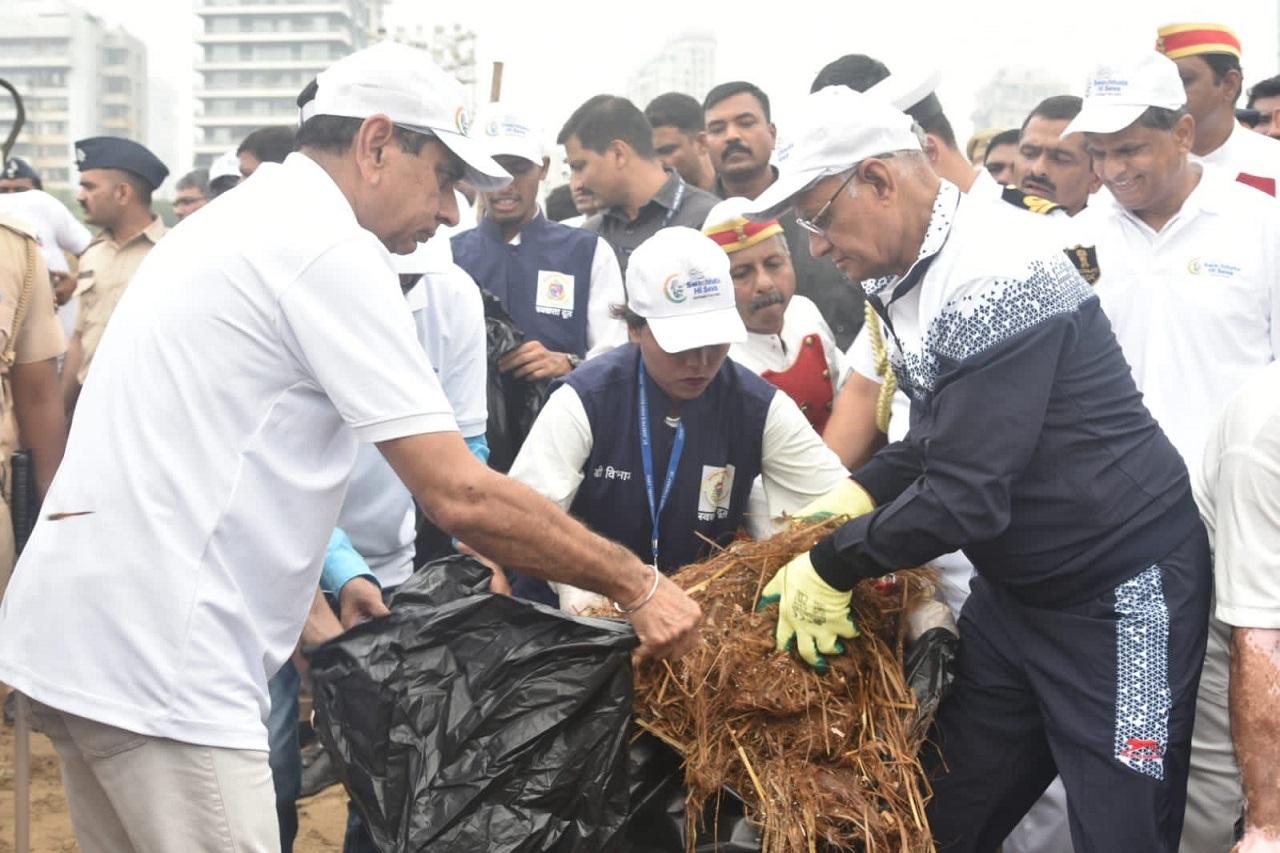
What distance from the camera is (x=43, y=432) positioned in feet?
13.1

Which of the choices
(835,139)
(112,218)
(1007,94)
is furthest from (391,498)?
(1007,94)

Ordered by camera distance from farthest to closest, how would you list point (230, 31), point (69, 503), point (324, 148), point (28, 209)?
1. point (230, 31)
2. point (28, 209)
3. point (324, 148)
4. point (69, 503)

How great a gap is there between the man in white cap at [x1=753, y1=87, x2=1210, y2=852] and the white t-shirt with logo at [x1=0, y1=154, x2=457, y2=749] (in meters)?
1.01

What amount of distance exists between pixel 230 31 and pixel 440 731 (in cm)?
11107

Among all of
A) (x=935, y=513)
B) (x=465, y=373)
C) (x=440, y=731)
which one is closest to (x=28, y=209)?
(x=465, y=373)

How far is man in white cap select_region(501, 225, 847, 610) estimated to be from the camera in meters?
3.71

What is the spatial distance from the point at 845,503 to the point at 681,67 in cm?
11438

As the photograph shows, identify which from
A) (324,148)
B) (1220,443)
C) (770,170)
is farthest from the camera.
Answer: (770,170)

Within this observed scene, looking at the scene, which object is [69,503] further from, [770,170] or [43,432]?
[770,170]

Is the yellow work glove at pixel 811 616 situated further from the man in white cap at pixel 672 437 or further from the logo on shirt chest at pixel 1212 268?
the logo on shirt chest at pixel 1212 268

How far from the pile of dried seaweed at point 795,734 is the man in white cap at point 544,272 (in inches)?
96.5

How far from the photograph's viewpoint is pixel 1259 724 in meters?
2.73

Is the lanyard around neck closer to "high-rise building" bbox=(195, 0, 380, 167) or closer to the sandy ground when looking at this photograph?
the sandy ground

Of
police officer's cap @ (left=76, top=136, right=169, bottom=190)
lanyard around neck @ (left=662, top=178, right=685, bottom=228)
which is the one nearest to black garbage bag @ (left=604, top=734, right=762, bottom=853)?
lanyard around neck @ (left=662, top=178, right=685, bottom=228)
